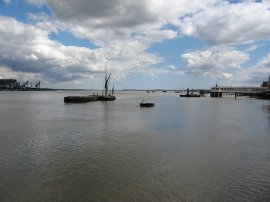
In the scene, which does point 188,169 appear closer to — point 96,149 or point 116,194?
point 116,194

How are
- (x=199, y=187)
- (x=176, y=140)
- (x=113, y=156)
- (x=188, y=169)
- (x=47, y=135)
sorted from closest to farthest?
(x=199, y=187) → (x=188, y=169) → (x=113, y=156) → (x=176, y=140) → (x=47, y=135)

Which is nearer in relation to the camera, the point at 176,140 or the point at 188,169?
the point at 188,169

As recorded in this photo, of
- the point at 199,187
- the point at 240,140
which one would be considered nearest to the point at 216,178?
the point at 199,187

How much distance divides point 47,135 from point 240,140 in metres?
26.2

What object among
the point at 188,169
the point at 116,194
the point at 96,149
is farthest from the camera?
the point at 96,149

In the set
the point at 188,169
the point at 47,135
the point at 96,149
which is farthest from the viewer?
the point at 47,135

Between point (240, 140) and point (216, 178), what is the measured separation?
18067 mm

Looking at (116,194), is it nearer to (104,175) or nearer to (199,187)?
(104,175)

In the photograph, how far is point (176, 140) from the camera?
36375 mm

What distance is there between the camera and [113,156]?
27156 millimetres

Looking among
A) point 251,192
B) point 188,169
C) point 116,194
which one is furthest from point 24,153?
point 251,192

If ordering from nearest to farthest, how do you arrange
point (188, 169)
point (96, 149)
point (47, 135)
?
point (188, 169)
point (96, 149)
point (47, 135)

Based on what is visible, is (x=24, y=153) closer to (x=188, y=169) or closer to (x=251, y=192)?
(x=188, y=169)

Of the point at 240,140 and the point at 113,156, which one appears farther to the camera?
the point at 240,140
